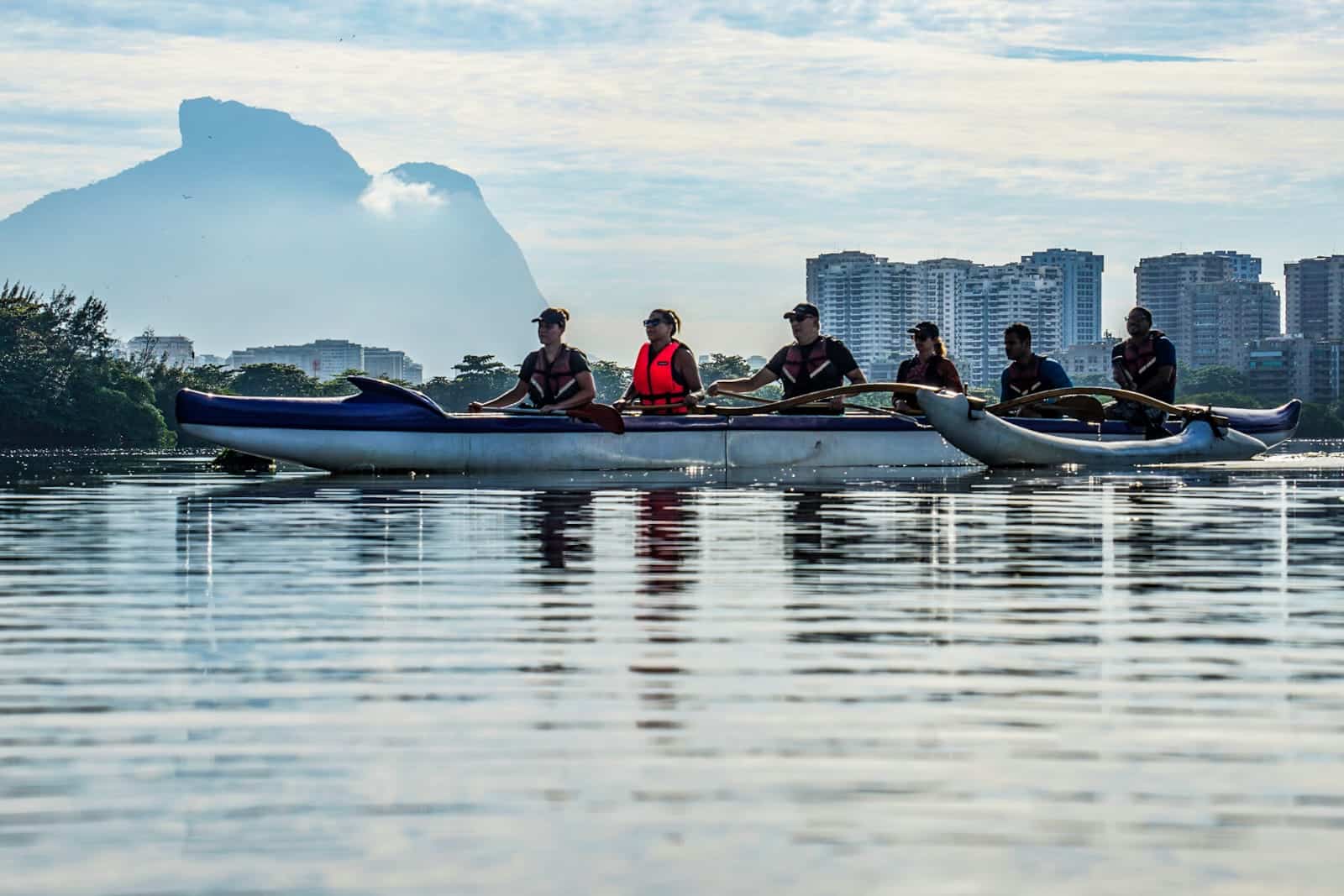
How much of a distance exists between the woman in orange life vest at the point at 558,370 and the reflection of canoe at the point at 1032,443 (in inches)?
153

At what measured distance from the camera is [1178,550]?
12562mm

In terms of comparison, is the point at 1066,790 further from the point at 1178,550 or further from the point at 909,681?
the point at 1178,550

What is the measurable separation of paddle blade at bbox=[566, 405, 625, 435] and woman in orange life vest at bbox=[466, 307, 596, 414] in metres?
0.11

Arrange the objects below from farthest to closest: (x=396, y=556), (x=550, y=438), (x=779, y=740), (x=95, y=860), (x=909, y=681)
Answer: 1. (x=550, y=438)
2. (x=396, y=556)
3. (x=909, y=681)
4. (x=779, y=740)
5. (x=95, y=860)

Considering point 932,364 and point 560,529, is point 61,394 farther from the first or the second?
point 560,529

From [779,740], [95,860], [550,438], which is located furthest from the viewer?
[550,438]

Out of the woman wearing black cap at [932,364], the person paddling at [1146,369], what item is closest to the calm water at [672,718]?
the woman wearing black cap at [932,364]

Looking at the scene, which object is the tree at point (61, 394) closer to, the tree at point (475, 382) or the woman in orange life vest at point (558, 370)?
the tree at point (475, 382)

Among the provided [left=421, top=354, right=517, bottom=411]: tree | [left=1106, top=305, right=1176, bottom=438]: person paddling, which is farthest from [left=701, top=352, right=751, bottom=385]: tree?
[left=1106, top=305, right=1176, bottom=438]: person paddling

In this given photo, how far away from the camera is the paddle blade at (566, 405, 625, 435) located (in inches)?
896

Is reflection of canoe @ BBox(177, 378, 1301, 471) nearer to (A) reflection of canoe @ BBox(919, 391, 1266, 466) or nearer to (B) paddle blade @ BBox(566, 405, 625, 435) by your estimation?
(B) paddle blade @ BBox(566, 405, 625, 435)

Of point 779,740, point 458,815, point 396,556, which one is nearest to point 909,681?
point 779,740

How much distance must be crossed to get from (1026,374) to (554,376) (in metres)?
6.04

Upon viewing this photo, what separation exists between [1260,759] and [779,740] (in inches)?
50.7
